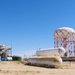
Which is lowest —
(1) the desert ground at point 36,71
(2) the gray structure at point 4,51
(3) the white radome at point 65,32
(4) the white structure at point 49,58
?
(1) the desert ground at point 36,71

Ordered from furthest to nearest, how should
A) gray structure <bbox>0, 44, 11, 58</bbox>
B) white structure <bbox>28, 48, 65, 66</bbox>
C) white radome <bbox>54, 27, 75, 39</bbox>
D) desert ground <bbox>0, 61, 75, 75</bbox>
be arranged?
gray structure <bbox>0, 44, 11, 58</bbox>
white radome <bbox>54, 27, 75, 39</bbox>
white structure <bbox>28, 48, 65, 66</bbox>
desert ground <bbox>0, 61, 75, 75</bbox>

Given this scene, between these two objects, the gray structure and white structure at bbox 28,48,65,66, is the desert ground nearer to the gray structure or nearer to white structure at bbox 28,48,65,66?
white structure at bbox 28,48,65,66

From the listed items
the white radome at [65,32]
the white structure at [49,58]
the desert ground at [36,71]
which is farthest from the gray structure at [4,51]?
the desert ground at [36,71]

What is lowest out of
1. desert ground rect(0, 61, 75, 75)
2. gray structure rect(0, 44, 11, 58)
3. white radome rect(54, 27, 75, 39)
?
desert ground rect(0, 61, 75, 75)

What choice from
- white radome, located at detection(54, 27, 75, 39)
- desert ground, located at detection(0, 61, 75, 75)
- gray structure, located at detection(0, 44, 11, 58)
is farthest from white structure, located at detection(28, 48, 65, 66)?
gray structure, located at detection(0, 44, 11, 58)

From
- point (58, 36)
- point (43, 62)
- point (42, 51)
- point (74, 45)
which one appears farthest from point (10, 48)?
point (43, 62)

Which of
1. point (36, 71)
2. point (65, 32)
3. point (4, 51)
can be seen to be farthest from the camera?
point (4, 51)

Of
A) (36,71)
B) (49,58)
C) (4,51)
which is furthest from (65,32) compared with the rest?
(36,71)

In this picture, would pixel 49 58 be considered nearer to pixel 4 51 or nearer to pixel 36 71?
pixel 36 71

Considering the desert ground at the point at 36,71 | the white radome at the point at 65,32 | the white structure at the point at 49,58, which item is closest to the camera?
the desert ground at the point at 36,71

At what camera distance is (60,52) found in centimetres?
7175

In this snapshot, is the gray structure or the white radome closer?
the white radome

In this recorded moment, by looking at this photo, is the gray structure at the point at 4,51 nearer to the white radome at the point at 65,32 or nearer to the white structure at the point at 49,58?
the white radome at the point at 65,32

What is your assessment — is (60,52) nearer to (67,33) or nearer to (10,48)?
(67,33)
